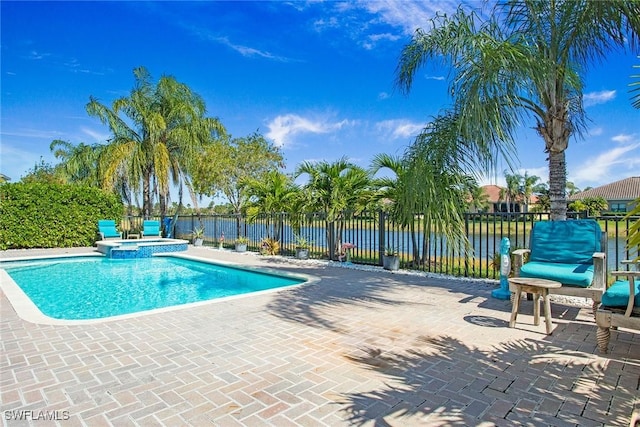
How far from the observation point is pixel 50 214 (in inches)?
562

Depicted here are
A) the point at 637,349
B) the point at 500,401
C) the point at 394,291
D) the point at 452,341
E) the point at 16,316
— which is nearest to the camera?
the point at 500,401

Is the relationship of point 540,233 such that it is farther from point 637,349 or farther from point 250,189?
point 250,189

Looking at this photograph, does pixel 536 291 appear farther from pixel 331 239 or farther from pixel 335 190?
pixel 331 239

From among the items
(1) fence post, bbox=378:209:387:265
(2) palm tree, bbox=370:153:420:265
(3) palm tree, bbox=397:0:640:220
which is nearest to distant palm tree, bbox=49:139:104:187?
(2) palm tree, bbox=370:153:420:265

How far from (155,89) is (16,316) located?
1705 cm

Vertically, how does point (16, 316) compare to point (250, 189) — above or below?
below

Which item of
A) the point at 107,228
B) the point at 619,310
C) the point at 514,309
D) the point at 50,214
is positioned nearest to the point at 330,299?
the point at 514,309

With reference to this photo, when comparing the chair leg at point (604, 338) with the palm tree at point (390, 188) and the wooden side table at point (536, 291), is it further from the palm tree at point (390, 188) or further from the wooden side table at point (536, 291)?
the palm tree at point (390, 188)

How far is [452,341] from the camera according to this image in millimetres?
3711

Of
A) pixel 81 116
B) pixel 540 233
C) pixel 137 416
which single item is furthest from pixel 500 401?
pixel 81 116

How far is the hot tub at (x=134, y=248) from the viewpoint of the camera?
12.8 metres

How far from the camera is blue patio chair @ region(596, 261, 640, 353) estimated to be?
3197 mm

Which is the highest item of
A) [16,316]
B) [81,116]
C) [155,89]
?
[155,89]

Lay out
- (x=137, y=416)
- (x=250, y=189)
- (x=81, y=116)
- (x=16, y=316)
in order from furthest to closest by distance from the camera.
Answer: (x=81, y=116)
(x=250, y=189)
(x=16, y=316)
(x=137, y=416)
